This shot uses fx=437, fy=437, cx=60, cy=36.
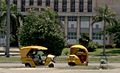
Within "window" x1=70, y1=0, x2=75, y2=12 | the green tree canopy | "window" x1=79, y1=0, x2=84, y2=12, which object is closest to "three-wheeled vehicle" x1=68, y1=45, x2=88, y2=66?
the green tree canopy

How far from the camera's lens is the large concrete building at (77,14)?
309ft

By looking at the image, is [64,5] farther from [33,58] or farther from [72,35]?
[33,58]

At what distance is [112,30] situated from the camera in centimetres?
7375

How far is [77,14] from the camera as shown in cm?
9419

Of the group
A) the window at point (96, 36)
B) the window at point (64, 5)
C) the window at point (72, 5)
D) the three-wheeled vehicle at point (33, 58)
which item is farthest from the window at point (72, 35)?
the three-wheeled vehicle at point (33, 58)

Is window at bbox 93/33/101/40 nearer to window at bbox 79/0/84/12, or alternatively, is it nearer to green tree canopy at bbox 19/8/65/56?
window at bbox 79/0/84/12

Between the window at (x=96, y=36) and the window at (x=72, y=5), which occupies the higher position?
the window at (x=72, y=5)

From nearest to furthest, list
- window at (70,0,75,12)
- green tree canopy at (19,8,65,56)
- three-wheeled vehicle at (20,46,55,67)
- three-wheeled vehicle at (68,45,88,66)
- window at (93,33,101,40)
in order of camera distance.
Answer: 1. three-wheeled vehicle at (20,46,55,67)
2. three-wheeled vehicle at (68,45,88,66)
3. green tree canopy at (19,8,65,56)
4. window at (93,33,101,40)
5. window at (70,0,75,12)

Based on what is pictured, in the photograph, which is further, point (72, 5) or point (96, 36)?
point (72, 5)

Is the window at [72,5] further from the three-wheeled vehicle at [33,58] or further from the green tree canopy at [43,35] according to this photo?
the three-wheeled vehicle at [33,58]

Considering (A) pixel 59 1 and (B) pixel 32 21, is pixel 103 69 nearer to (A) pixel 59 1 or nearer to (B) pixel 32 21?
(B) pixel 32 21

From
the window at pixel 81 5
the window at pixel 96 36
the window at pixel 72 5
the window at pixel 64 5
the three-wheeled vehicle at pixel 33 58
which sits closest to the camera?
the three-wheeled vehicle at pixel 33 58

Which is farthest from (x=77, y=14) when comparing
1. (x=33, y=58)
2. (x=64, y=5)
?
(x=33, y=58)

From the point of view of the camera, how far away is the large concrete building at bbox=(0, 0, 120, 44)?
94.1 meters
